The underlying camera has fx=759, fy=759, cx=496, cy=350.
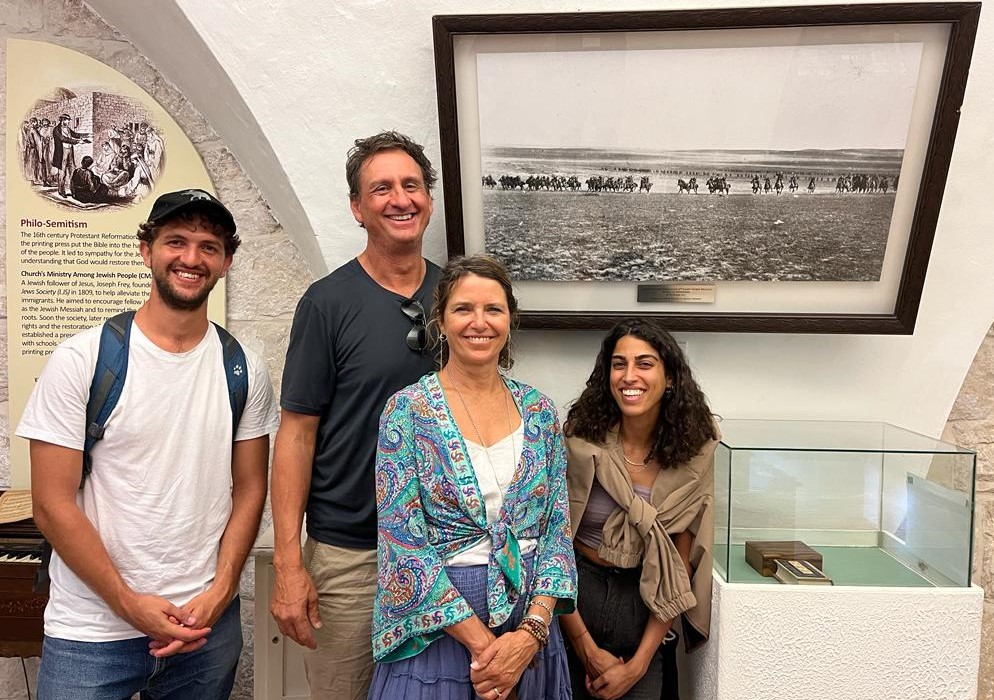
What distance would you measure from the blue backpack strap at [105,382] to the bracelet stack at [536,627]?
3.51 ft

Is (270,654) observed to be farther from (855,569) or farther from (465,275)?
(855,569)

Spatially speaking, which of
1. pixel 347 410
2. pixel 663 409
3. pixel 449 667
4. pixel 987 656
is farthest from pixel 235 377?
pixel 987 656

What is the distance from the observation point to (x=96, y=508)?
1804mm

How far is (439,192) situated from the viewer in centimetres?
245

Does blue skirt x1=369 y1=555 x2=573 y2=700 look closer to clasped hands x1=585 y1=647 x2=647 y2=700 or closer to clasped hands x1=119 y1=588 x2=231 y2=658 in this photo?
clasped hands x1=585 y1=647 x2=647 y2=700

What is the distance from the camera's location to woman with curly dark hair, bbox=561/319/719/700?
2008 millimetres

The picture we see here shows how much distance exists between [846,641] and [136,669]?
1765mm

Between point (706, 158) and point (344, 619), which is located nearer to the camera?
point (344, 619)

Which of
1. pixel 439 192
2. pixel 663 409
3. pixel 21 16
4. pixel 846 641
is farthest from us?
pixel 21 16

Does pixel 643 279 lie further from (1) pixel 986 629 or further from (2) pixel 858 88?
(1) pixel 986 629

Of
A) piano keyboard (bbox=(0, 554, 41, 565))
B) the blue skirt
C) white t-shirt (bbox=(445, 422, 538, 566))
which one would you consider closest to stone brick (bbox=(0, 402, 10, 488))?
piano keyboard (bbox=(0, 554, 41, 565))

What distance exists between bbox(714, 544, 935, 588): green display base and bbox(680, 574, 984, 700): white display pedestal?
0.9 inches

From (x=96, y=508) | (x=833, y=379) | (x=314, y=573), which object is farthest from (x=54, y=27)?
(x=833, y=379)

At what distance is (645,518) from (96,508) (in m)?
1.36
